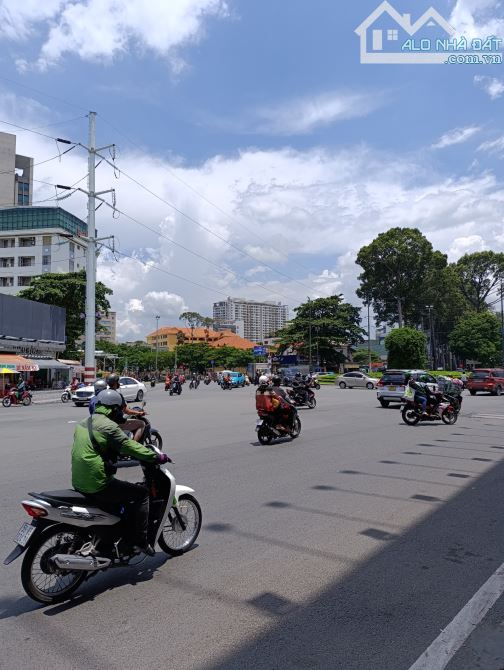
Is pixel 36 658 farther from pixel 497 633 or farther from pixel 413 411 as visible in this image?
pixel 413 411

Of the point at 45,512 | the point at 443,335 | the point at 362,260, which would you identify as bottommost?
the point at 45,512

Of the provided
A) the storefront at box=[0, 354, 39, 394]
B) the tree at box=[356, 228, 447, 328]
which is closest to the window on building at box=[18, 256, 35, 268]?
the storefront at box=[0, 354, 39, 394]

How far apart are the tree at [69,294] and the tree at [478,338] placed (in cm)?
4559

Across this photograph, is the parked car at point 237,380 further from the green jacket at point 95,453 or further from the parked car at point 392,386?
the green jacket at point 95,453

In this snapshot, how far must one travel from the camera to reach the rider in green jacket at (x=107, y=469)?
13.4 feet

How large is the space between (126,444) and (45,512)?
738 mm

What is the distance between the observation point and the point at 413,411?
1523 centimetres

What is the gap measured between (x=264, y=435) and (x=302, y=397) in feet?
35.4

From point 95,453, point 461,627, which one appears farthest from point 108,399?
point 461,627

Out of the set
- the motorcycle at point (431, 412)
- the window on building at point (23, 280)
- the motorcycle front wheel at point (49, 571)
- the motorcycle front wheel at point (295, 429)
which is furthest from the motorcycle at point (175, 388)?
the window on building at point (23, 280)

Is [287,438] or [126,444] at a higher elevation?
[126,444]

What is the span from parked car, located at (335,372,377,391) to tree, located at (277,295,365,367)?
22.6 metres

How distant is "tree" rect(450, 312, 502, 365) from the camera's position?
69.6 m

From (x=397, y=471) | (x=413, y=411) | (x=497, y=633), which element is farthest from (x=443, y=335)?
(x=497, y=633)
